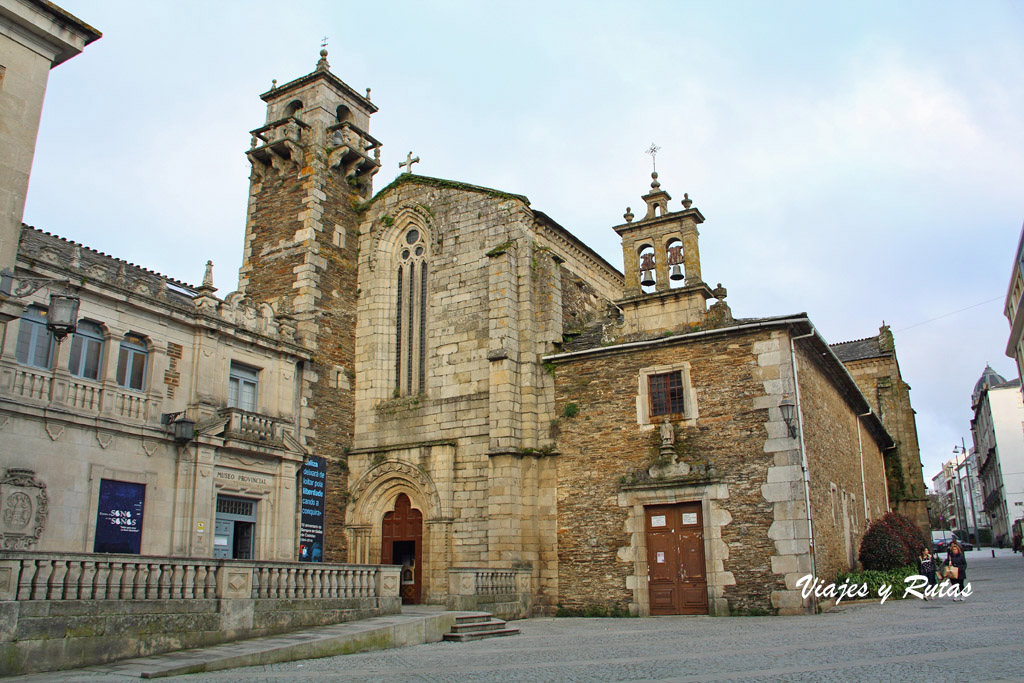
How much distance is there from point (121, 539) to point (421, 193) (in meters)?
12.5

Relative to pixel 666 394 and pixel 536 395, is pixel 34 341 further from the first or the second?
pixel 666 394

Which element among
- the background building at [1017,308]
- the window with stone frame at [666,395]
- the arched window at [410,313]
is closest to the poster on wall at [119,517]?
the arched window at [410,313]

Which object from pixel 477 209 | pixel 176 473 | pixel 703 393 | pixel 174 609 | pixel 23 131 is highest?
pixel 477 209

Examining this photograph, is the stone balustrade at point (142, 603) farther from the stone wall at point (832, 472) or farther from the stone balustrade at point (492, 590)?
the stone wall at point (832, 472)

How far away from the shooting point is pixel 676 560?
18109 millimetres

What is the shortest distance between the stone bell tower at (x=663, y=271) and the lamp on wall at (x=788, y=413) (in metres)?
2.85

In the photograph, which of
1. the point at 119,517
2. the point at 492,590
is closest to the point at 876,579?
the point at 492,590

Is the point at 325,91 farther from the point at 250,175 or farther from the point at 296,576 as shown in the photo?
the point at 296,576

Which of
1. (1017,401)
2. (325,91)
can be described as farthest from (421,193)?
(1017,401)

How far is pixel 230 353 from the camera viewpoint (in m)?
19.3

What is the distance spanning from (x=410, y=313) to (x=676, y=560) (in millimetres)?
10284

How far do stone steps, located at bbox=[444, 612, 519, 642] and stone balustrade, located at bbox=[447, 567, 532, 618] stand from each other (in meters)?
1.23

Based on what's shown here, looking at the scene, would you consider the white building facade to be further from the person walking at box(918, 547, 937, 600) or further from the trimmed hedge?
the person walking at box(918, 547, 937, 600)

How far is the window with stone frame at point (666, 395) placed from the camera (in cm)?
1867
